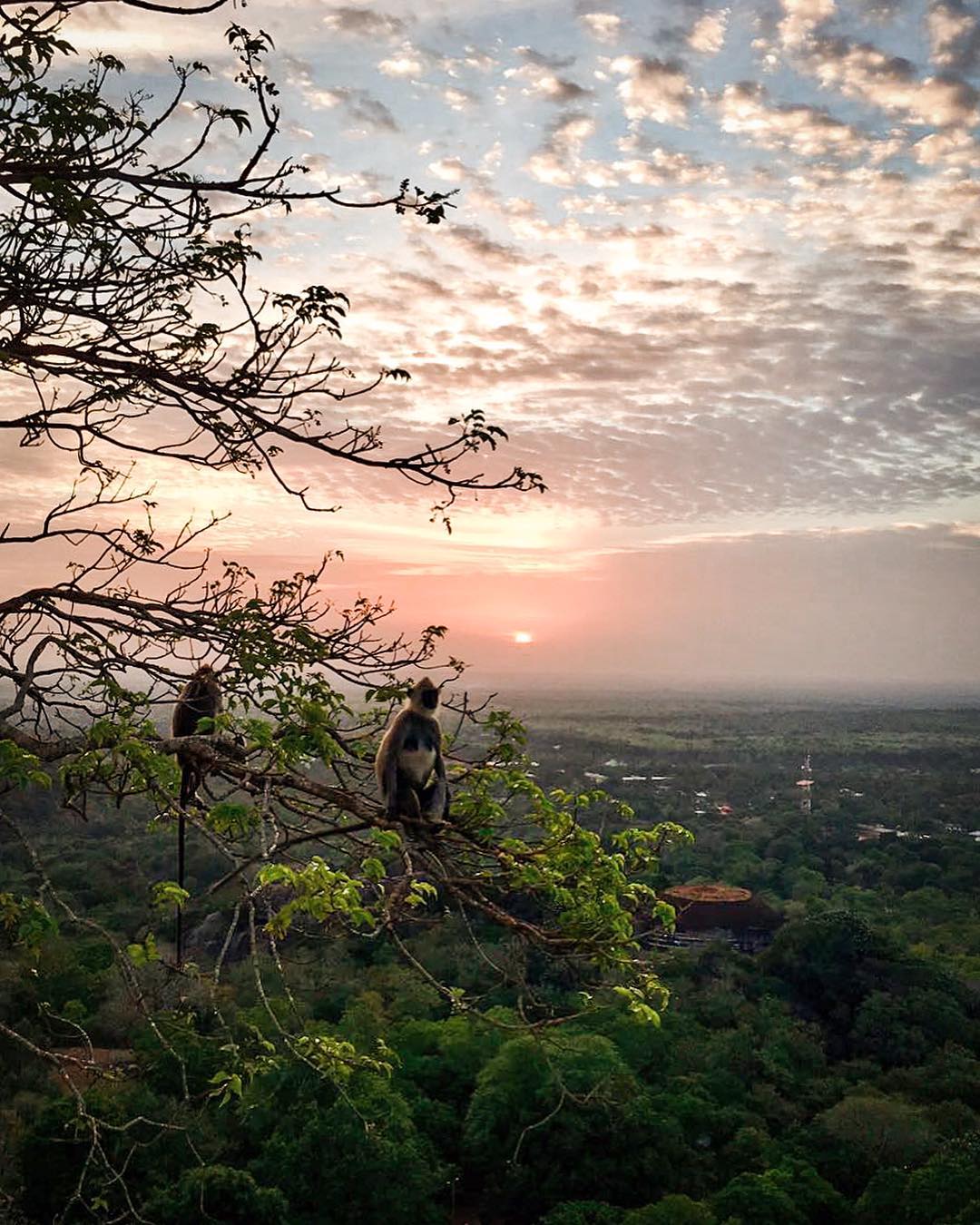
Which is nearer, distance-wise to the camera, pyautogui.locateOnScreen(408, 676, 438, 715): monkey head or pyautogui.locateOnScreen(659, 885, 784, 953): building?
pyautogui.locateOnScreen(408, 676, 438, 715): monkey head

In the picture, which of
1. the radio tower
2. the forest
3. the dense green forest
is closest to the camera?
the forest

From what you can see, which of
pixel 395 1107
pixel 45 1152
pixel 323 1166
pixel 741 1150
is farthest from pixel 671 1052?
pixel 45 1152

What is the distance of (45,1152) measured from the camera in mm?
19859

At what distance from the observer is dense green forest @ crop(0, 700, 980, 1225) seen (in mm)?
19438

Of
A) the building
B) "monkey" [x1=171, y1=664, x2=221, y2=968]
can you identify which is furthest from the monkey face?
the building

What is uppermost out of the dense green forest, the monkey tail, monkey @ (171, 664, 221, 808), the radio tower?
monkey @ (171, 664, 221, 808)

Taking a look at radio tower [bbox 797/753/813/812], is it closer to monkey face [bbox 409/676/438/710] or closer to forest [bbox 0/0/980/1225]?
forest [bbox 0/0/980/1225]

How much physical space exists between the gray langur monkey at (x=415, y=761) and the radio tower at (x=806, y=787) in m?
77.0

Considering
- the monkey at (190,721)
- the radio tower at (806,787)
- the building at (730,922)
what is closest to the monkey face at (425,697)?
the monkey at (190,721)

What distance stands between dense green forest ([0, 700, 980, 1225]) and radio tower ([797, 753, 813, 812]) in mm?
29914

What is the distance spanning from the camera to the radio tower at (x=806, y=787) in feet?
268

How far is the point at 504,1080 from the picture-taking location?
25172mm

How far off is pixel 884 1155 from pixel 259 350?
24860mm

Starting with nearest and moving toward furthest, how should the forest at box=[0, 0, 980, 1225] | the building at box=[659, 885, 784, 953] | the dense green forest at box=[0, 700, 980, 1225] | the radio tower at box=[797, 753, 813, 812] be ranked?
the forest at box=[0, 0, 980, 1225] → the dense green forest at box=[0, 700, 980, 1225] → the building at box=[659, 885, 784, 953] → the radio tower at box=[797, 753, 813, 812]
